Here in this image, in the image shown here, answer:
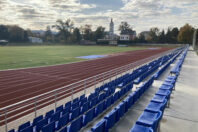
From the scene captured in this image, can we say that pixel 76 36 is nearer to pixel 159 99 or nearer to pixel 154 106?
pixel 159 99

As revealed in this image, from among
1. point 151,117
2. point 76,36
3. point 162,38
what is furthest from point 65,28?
point 151,117

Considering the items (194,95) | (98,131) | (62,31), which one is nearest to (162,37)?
(62,31)

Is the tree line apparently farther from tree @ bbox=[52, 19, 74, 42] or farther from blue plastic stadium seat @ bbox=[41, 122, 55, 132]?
blue plastic stadium seat @ bbox=[41, 122, 55, 132]

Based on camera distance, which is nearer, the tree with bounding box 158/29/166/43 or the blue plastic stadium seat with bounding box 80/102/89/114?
the blue plastic stadium seat with bounding box 80/102/89/114

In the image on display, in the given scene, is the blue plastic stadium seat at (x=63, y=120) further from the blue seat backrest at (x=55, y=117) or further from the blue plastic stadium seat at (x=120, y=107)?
the blue plastic stadium seat at (x=120, y=107)

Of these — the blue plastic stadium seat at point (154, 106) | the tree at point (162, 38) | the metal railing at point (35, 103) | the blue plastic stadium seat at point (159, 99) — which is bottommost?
the metal railing at point (35, 103)

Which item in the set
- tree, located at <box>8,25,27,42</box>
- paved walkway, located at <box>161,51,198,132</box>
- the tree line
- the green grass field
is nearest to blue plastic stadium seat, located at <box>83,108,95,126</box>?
paved walkway, located at <box>161,51,198,132</box>

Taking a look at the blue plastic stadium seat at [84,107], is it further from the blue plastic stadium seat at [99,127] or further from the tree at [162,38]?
the tree at [162,38]

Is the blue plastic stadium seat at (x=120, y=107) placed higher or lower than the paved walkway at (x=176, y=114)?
higher

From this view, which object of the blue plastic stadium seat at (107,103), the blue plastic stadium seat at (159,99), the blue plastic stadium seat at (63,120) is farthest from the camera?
the blue plastic stadium seat at (107,103)

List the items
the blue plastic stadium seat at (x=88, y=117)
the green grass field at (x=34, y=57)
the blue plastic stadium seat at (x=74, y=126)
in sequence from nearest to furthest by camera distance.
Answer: the blue plastic stadium seat at (x=74, y=126), the blue plastic stadium seat at (x=88, y=117), the green grass field at (x=34, y=57)

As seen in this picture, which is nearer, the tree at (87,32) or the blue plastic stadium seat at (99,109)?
the blue plastic stadium seat at (99,109)

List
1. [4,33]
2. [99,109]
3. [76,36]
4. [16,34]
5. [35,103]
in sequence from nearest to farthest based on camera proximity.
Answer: [35,103] → [99,109] → [4,33] → [16,34] → [76,36]

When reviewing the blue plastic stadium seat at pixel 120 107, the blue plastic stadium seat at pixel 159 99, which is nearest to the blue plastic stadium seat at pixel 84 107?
the blue plastic stadium seat at pixel 120 107
